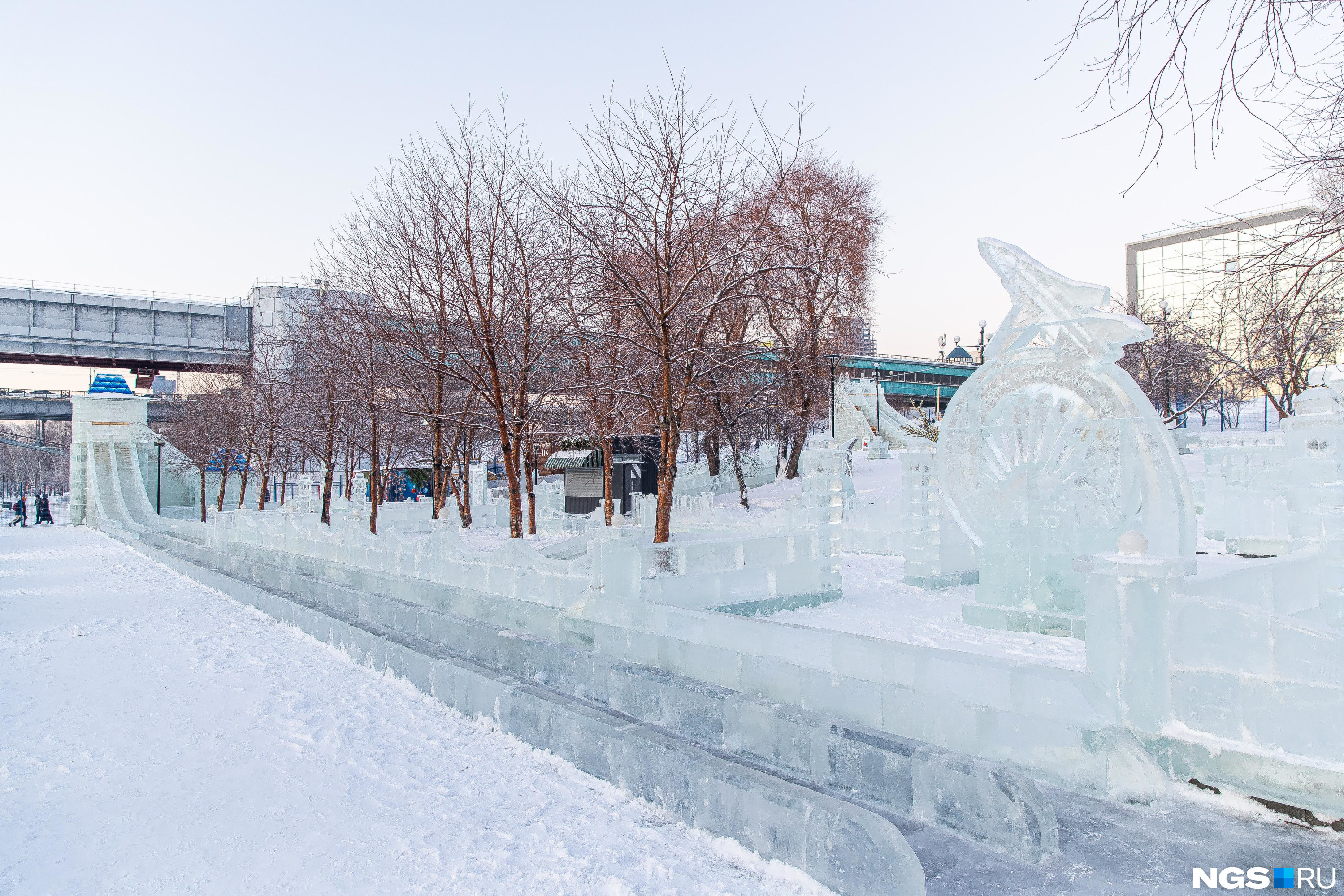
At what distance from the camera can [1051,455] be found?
25.0 ft

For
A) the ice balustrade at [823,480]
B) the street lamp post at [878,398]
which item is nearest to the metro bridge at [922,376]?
the street lamp post at [878,398]

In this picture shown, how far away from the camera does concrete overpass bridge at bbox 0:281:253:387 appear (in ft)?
144

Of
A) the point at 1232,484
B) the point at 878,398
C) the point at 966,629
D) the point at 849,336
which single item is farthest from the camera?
the point at 878,398

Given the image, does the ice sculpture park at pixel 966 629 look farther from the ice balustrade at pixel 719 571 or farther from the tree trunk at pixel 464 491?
the tree trunk at pixel 464 491

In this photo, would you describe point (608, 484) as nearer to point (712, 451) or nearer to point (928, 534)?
point (928, 534)

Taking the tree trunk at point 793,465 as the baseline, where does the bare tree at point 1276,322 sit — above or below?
above

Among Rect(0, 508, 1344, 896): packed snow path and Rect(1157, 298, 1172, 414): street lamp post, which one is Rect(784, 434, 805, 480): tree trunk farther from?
Rect(0, 508, 1344, 896): packed snow path

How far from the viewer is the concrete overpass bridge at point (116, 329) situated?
144 feet

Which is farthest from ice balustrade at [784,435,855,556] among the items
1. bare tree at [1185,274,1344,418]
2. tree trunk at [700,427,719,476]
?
tree trunk at [700,427,719,476]

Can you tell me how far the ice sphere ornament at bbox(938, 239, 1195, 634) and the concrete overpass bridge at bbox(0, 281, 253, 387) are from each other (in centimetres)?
4269

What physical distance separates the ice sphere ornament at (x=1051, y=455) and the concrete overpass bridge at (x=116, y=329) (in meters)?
42.7

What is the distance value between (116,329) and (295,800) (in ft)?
173

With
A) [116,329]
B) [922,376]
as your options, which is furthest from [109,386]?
[922,376]

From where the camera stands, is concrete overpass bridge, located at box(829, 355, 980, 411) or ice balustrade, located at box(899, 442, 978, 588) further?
concrete overpass bridge, located at box(829, 355, 980, 411)
